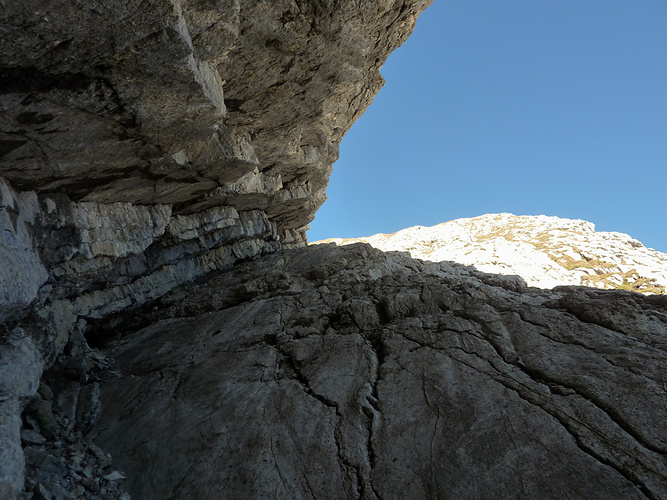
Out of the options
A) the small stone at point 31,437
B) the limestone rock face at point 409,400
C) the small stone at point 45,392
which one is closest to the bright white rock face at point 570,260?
→ the limestone rock face at point 409,400

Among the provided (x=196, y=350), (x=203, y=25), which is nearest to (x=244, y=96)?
(x=203, y=25)

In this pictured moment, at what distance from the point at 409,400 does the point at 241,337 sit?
29.5 feet

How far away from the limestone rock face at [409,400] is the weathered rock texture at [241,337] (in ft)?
0.22

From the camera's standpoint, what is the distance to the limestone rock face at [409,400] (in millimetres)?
9031

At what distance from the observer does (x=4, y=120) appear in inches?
391

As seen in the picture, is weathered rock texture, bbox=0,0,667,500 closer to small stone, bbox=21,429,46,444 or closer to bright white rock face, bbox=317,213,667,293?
small stone, bbox=21,429,46,444

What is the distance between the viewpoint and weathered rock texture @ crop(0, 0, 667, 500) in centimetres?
894

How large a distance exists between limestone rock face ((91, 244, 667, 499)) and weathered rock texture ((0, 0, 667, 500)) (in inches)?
2.7

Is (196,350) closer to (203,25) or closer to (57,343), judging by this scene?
(57,343)

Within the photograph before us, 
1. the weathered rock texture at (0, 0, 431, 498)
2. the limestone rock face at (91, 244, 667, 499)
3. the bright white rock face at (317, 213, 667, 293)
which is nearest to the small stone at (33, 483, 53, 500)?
the weathered rock texture at (0, 0, 431, 498)

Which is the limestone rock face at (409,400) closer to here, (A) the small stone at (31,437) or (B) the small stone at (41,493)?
(A) the small stone at (31,437)

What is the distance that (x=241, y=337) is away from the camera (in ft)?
55.0

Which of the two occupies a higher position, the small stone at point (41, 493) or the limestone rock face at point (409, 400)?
the limestone rock face at point (409, 400)

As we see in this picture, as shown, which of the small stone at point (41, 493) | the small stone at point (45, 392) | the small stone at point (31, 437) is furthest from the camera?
the small stone at point (45, 392)
